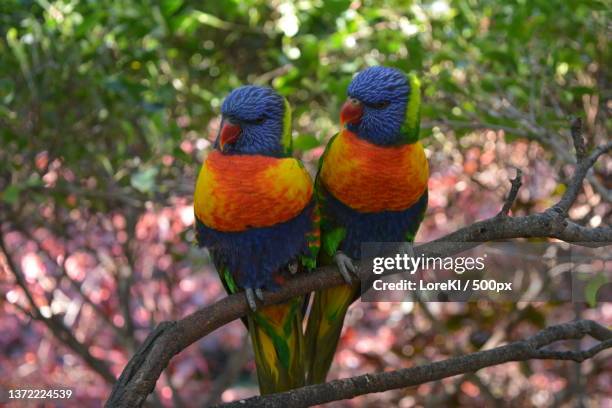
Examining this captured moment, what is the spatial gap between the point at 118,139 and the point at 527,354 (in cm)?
223

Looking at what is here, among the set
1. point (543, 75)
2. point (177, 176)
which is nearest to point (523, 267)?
point (543, 75)

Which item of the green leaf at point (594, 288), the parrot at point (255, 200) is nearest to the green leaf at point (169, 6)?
the parrot at point (255, 200)

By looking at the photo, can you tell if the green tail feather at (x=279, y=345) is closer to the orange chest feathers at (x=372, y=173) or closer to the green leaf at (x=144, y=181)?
the orange chest feathers at (x=372, y=173)

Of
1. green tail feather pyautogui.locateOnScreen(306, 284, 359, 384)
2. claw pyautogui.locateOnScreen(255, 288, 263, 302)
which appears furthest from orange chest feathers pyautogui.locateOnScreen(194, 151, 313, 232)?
green tail feather pyautogui.locateOnScreen(306, 284, 359, 384)

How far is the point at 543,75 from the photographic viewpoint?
238 centimetres

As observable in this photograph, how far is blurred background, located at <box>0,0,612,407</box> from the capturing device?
2.57m

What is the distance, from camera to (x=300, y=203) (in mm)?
1925

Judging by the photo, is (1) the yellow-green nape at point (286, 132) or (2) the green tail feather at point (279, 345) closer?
(1) the yellow-green nape at point (286, 132)

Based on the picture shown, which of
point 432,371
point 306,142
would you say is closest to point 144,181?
point 306,142

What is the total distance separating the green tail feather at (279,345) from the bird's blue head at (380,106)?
0.54m

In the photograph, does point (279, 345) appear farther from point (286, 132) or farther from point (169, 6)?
point (169, 6)

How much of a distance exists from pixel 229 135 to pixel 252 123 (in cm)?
Answer: 7

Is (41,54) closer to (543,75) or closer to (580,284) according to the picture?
(543,75)

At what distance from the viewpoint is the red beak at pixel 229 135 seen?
1915 mm
